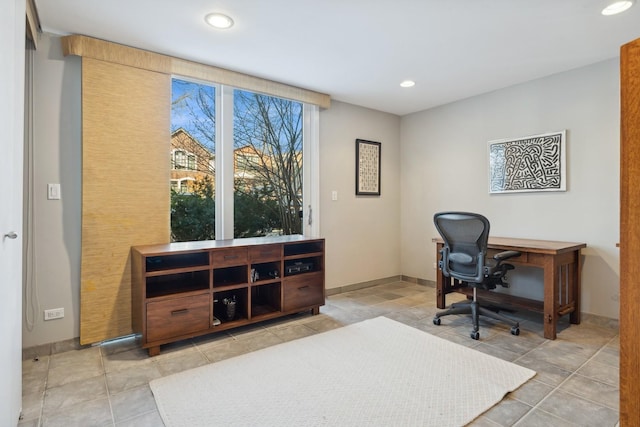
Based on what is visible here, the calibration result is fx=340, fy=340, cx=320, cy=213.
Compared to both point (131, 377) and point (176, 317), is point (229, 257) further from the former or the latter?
point (131, 377)

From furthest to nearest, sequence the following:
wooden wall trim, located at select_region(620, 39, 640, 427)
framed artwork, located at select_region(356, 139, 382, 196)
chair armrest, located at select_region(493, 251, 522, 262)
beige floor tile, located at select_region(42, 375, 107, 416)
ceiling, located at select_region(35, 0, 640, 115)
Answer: framed artwork, located at select_region(356, 139, 382, 196)
chair armrest, located at select_region(493, 251, 522, 262)
ceiling, located at select_region(35, 0, 640, 115)
beige floor tile, located at select_region(42, 375, 107, 416)
wooden wall trim, located at select_region(620, 39, 640, 427)

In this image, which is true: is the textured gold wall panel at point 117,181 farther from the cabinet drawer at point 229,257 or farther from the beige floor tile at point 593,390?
the beige floor tile at point 593,390

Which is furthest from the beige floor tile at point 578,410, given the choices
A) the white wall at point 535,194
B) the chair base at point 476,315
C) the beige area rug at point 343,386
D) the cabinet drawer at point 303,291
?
the cabinet drawer at point 303,291

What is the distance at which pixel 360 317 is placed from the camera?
3.27m

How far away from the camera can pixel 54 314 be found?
98.1 inches

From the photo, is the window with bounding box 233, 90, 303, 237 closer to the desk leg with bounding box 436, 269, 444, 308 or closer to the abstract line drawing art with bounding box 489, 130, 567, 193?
the desk leg with bounding box 436, 269, 444, 308

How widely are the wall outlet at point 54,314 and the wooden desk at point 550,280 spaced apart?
326cm

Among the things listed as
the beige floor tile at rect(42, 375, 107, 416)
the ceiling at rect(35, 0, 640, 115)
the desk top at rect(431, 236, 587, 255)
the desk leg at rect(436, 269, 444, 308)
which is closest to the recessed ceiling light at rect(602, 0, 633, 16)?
the ceiling at rect(35, 0, 640, 115)

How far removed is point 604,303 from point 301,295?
8.80ft

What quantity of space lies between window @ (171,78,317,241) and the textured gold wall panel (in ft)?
0.90

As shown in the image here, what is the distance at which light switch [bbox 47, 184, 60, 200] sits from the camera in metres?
2.47

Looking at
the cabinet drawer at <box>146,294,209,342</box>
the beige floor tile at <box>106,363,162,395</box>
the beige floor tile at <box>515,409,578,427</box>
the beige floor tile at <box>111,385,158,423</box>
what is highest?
the cabinet drawer at <box>146,294,209,342</box>

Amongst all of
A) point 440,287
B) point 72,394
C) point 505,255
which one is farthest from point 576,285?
point 72,394

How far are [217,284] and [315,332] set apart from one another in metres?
→ 0.92
